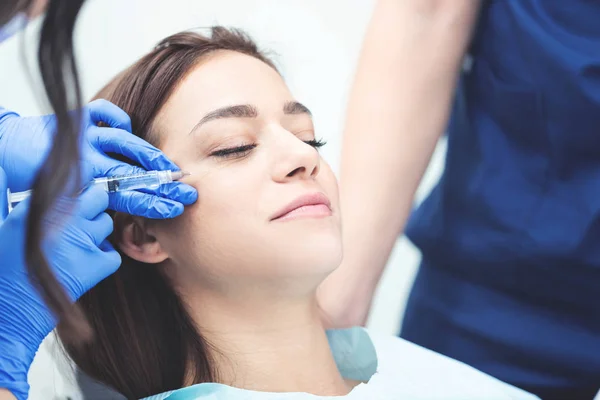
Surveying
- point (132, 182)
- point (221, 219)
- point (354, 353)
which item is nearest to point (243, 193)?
point (221, 219)

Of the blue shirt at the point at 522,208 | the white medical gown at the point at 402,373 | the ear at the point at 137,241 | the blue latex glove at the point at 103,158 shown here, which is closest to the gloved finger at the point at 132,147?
the blue latex glove at the point at 103,158

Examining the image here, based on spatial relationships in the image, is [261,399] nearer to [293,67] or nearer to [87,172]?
[87,172]

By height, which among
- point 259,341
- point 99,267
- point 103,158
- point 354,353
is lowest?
point 354,353

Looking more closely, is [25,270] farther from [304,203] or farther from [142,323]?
[304,203]

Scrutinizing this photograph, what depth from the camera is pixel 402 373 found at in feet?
3.81

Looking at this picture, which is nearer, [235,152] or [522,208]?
[235,152]

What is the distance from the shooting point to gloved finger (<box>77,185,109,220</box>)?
85 cm

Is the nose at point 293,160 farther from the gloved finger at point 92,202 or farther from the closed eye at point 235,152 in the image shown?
the gloved finger at point 92,202

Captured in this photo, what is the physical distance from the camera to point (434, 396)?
111 centimetres

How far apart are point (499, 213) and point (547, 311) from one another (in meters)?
0.19

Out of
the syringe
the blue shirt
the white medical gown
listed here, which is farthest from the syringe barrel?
the blue shirt

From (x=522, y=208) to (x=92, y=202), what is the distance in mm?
744

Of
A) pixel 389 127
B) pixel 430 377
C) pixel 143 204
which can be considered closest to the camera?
pixel 143 204

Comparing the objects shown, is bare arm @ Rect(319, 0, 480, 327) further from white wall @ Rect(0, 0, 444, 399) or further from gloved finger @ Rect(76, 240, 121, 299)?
gloved finger @ Rect(76, 240, 121, 299)
